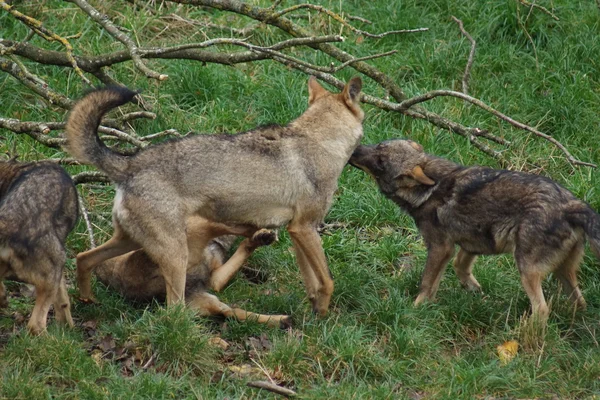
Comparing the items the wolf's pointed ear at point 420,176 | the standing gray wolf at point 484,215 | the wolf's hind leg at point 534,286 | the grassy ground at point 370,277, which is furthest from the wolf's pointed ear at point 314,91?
the wolf's hind leg at point 534,286

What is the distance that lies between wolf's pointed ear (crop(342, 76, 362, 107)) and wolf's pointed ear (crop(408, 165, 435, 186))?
32.3 inches

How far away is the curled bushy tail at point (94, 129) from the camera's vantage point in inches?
313

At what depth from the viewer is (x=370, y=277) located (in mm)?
9336

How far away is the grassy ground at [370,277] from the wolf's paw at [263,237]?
21.9 inches

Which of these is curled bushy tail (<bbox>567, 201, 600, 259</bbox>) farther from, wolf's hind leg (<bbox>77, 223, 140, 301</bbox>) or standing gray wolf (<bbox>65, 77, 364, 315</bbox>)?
wolf's hind leg (<bbox>77, 223, 140, 301</bbox>)

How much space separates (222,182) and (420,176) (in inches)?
75.9

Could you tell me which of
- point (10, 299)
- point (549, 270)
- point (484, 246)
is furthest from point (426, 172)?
point (10, 299)

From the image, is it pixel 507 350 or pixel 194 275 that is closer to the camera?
pixel 507 350

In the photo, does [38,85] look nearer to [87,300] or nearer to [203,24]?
[87,300]

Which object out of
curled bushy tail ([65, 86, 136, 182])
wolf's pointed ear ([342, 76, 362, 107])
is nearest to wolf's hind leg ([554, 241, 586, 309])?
wolf's pointed ear ([342, 76, 362, 107])

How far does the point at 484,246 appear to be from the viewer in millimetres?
8797

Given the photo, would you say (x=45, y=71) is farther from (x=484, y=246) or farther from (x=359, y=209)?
(x=484, y=246)

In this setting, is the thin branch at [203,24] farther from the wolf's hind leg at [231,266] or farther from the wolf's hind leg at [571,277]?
the wolf's hind leg at [571,277]

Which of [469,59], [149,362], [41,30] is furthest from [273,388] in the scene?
[469,59]
